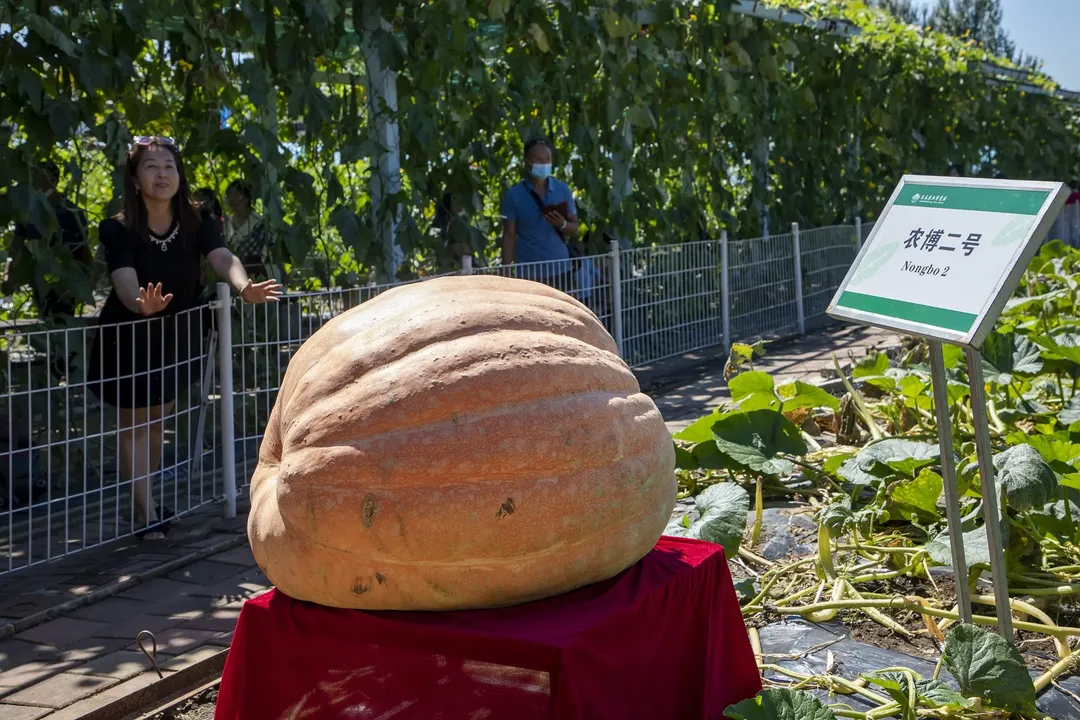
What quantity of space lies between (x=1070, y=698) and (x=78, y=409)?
14.5 ft

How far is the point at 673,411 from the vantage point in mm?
7410

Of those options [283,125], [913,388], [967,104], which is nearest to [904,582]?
[913,388]

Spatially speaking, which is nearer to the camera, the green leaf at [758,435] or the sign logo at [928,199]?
the sign logo at [928,199]

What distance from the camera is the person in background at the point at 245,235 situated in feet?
23.9

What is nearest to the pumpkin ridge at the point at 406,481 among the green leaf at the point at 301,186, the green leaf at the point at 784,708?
the green leaf at the point at 784,708

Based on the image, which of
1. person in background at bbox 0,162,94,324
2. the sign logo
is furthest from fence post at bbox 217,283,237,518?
the sign logo

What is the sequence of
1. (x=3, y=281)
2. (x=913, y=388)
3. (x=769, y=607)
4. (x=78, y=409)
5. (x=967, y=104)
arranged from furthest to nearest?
(x=967, y=104), (x=3, y=281), (x=78, y=409), (x=913, y=388), (x=769, y=607)

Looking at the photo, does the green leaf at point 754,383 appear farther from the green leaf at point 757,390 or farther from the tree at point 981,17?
the tree at point 981,17

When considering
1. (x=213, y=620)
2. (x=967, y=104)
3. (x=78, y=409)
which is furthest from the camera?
(x=967, y=104)

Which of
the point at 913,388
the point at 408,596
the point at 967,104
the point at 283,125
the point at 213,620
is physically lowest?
the point at 213,620

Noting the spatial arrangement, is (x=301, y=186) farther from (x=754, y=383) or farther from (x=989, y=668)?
(x=989, y=668)

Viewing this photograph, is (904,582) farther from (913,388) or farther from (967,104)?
(967,104)

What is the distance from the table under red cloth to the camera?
7.64 ft

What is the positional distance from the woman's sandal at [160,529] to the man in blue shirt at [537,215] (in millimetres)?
3598
